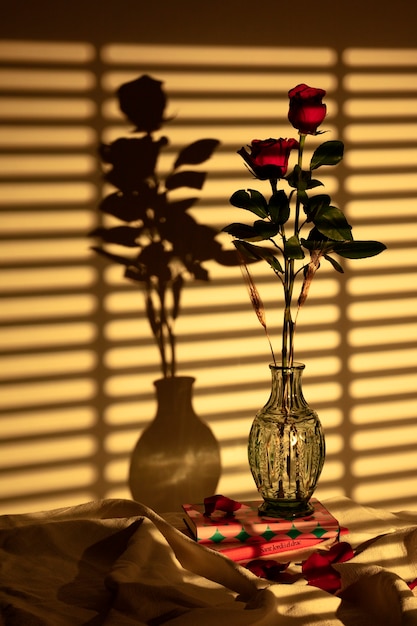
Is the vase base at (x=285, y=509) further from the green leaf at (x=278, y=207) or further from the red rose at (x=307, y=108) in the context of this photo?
the red rose at (x=307, y=108)

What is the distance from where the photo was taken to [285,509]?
1.63m

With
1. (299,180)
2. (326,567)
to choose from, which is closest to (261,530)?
(326,567)

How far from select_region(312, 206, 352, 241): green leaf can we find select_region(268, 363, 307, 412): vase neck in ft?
0.79

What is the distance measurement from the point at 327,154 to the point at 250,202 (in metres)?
0.17

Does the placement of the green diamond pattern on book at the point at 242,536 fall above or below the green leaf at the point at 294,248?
below

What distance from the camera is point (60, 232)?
1.81m

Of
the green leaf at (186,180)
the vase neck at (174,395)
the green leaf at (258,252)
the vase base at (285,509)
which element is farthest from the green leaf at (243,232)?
the vase base at (285,509)

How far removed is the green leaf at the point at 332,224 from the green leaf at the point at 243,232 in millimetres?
120

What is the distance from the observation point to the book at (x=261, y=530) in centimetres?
156

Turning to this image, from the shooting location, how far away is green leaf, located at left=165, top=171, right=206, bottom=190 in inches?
73.2

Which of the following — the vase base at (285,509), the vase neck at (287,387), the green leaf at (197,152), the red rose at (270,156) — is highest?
the green leaf at (197,152)

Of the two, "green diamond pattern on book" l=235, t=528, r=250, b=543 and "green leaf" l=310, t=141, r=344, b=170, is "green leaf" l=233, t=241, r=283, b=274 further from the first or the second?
"green diamond pattern on book" l=235, t=528, r=250, b=543

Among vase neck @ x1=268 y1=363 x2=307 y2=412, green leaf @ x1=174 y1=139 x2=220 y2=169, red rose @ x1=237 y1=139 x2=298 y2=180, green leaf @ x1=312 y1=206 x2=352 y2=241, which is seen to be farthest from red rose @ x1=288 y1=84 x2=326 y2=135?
vase neck @ x1=268 y1=363 x2=307 y2=412

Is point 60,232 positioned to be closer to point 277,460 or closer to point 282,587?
point 277,460
